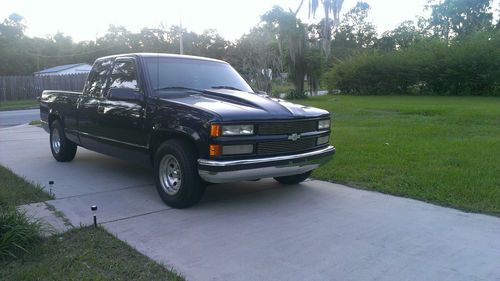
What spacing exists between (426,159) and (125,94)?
4.93 meters

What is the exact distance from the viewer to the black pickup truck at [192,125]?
Answer: 4.94 metres

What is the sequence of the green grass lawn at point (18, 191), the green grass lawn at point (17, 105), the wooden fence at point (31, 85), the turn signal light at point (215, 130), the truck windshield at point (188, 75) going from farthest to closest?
the wooden fence at point (31, 85)
the green grass lawn at point (17, 105)
the truck windshield at point (188, 75)
the green grass lawn at point (18, 191)
the turn signal light at point (215, 130)

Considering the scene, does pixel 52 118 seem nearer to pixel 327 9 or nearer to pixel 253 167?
pixel 253 167

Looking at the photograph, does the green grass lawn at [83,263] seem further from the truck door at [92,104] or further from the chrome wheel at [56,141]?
the chrome wheel at [56,141]

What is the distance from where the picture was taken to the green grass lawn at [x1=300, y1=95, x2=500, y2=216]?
5.79 metres

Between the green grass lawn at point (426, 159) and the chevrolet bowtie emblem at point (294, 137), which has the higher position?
the chevrolet bowtie emblem at point (294, 137)

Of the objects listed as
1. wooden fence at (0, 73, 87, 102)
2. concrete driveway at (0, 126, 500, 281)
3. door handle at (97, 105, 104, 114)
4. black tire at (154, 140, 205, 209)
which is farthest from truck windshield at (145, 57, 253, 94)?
wooden fence at (0, 73, 87, 102)

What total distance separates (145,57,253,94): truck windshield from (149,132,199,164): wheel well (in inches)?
24.2

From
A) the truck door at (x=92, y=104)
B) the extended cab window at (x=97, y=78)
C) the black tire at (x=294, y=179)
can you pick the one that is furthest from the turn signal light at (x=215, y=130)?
the extended cab window at (x=97, y=78)

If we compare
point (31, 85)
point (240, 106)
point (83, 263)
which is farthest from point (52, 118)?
point (31, 85)

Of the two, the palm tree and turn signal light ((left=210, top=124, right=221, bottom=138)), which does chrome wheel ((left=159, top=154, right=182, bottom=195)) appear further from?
the palm tree

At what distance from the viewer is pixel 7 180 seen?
666 centimetres

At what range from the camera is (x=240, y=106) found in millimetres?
5344

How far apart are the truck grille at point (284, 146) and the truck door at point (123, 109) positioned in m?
1.59
